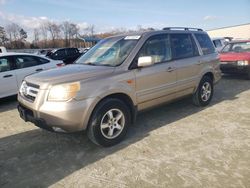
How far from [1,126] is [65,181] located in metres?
2.91

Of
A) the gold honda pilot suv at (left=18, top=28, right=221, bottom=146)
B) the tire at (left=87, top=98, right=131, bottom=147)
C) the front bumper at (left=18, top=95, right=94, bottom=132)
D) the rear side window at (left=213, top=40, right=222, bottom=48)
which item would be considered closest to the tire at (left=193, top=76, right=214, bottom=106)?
the gold honda pilot suv at (left=18, top=28, right=221, bottom=146)

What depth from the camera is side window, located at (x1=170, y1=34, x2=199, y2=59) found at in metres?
5.30

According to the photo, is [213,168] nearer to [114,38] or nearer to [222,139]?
[222,139]

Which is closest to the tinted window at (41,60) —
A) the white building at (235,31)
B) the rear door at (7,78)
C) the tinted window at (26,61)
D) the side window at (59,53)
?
the tinted window at (26,61)

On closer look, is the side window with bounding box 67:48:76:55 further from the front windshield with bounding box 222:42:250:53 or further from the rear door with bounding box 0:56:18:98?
the rear door with bounding box 0:56:18:98

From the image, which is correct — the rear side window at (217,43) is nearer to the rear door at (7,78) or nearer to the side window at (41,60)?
the side window at (41,60)

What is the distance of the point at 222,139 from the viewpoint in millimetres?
4332

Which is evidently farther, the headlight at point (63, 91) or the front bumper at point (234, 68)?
the front bumper at point (234, 68)

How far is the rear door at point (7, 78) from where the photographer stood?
7.10 m

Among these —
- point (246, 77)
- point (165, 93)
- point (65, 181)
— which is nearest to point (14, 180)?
point (65, 181)

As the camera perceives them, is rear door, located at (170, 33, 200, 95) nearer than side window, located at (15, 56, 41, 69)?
Yes

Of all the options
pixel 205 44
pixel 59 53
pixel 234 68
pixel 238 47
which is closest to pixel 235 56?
pixel 234 68

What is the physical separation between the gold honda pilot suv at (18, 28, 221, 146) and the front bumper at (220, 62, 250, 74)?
14.0ft

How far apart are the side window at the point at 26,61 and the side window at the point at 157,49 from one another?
14.6 ft
